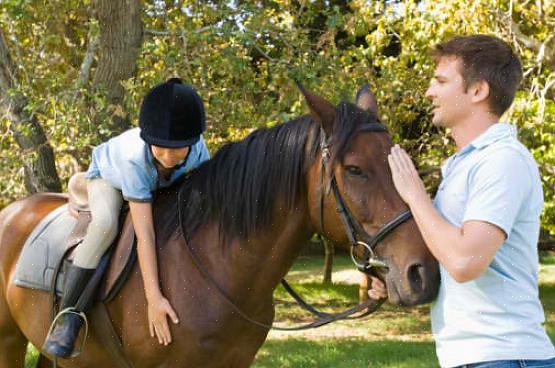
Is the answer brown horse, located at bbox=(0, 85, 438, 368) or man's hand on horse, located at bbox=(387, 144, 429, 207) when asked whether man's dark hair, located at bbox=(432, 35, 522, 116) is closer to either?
man's hand on horse, located at bbox=(387, 144, 429, 207)

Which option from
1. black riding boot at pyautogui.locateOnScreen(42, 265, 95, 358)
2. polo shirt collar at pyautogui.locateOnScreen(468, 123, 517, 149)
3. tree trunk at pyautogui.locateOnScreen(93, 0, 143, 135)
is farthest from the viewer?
tree trunk at pyautogui.locateOnScreen(93, 0, 143, 135)

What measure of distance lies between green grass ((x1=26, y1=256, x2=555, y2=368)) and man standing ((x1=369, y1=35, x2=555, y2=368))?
147 centimetres

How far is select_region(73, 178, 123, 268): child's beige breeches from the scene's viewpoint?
9.98ft

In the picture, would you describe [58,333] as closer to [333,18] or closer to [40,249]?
[40,249]

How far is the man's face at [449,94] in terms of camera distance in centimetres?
193

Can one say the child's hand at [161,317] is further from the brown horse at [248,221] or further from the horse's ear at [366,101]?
the horse's ear at [366,101]

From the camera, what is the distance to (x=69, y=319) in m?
3.05

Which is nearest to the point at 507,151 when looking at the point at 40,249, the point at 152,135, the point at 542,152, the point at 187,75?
the point at 152,135

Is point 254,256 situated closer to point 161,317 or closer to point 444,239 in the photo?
point 161,317

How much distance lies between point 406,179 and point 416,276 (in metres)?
0.34

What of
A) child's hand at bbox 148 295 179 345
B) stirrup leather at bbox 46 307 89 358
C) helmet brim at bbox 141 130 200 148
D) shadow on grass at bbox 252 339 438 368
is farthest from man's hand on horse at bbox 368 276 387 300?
→ shadow on grass at bbox 252 339 438 368

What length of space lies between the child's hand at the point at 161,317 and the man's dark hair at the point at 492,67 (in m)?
1.62

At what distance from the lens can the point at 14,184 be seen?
7500mm

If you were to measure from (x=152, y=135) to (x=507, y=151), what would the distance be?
157 centimetres
